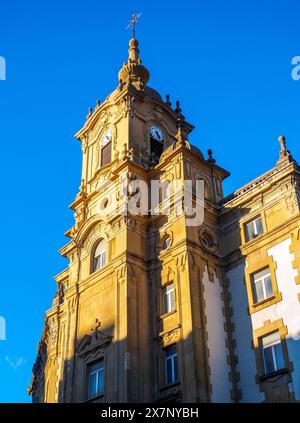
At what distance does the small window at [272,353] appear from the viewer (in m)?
30.3

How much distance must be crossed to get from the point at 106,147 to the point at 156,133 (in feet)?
11.6

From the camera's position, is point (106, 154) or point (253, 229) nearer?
point (253, 229)

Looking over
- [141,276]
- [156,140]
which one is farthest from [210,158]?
[141,276]

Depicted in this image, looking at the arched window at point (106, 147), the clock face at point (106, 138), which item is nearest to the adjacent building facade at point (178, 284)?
the arched window at point (106, 147)

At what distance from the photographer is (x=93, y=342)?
34969mm

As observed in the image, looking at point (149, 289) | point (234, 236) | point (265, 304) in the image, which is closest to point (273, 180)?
point (234, 236)

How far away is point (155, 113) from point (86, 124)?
5.37 meters

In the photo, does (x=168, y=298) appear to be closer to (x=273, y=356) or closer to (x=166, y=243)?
(x=166, y=243)

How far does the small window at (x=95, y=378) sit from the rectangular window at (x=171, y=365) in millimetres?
3595

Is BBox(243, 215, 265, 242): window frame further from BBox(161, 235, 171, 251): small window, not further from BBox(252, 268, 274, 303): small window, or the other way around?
BBox(161, 235, 171, 251): small window

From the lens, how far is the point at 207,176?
39.9 metres

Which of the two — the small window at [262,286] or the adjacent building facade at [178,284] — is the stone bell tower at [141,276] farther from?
the small window at [262,286]

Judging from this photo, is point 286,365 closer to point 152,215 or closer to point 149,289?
point 149,289

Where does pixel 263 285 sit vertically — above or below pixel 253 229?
below
